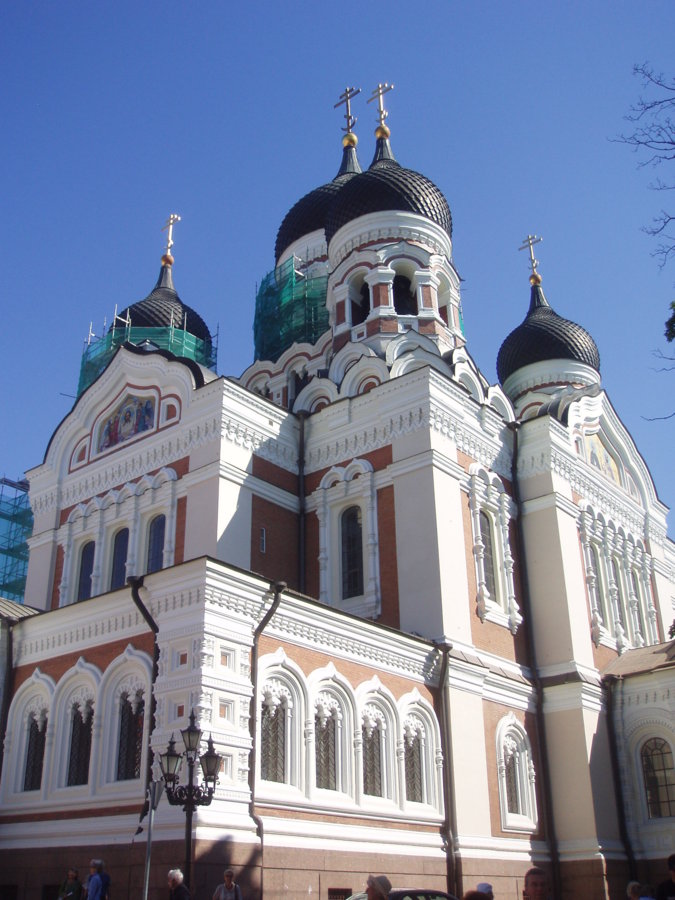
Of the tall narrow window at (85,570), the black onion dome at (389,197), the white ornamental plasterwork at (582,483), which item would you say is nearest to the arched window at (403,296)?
the black onion dome at (389,197)

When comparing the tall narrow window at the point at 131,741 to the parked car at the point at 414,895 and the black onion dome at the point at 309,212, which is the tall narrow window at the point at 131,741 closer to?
the parked car at the point at 414,895

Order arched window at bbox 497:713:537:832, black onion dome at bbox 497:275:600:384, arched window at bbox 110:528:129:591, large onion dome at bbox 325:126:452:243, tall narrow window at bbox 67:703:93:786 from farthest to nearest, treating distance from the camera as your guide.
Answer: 1. black onion dome at bbox 497:275:600:384
2. large onion dome at bbox 325:126:452:243
3. arched window at bbox 110:528:129:591
4. arched window at bbox 497:713:537:832
5. tall narrow window at bbox 67:703:93:786

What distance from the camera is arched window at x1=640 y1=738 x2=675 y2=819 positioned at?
48.4 feet

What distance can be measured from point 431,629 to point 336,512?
2.96 m

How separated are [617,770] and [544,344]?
418 inches

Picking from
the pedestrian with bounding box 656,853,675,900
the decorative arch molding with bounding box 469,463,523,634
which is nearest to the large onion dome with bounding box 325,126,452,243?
the decorative arch molding with bounding box 469,463,523,634

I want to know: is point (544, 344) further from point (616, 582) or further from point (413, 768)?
point (413, 768)

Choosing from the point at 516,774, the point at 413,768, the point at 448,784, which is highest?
the point at 516,774

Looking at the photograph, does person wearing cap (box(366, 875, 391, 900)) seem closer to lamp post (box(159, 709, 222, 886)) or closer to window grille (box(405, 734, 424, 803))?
lamp post (box(159, 709, 222, 886))

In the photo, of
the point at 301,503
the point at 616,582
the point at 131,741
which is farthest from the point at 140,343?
the point at 131,741

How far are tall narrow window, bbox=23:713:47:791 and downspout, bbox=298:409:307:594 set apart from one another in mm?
4826

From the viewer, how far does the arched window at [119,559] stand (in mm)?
16078

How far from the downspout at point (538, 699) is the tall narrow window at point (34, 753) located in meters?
7.41

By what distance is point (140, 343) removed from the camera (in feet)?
73.4
